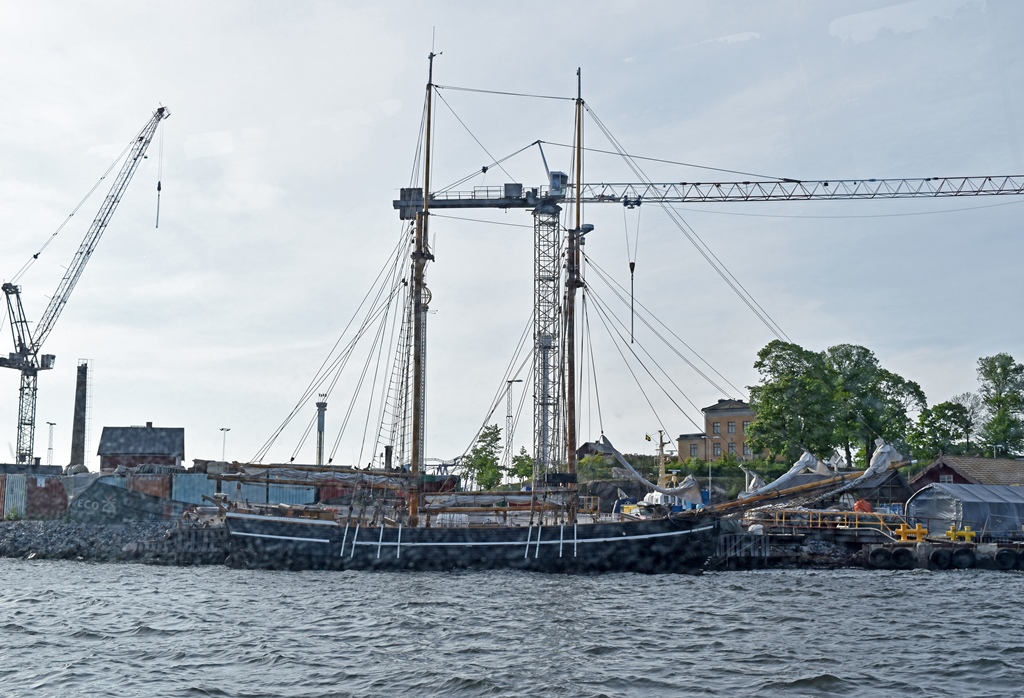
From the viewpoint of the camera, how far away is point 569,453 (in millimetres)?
53094

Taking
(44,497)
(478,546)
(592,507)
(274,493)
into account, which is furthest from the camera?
(44,497)

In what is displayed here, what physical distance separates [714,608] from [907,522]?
105 ft

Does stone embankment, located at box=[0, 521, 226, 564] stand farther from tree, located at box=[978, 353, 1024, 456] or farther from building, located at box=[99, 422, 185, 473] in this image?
tree, located at box=[978, 353, 1024, 456]

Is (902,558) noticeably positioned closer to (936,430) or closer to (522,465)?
(936,430)

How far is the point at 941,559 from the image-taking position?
170ft

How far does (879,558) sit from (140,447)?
69856mm

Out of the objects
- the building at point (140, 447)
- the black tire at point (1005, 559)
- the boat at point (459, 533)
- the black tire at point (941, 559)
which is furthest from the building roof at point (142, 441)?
the black tire at point (1005, 559)

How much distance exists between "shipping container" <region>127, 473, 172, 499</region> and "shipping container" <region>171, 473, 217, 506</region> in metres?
0.45

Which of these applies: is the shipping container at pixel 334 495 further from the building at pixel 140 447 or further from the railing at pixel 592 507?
the building at pixel 140 447

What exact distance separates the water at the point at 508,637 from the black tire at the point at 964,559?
917 cm

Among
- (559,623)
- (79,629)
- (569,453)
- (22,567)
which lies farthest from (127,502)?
(559,623)

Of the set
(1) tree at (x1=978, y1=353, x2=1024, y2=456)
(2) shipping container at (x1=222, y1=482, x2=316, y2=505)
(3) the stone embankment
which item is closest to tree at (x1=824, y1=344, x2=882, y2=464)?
(1) tree at (x1=978, y1=353, x2=1024, y2=456)

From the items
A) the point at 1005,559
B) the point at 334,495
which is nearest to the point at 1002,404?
the point at 1005,559

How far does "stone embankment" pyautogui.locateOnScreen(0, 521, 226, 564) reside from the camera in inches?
2199
